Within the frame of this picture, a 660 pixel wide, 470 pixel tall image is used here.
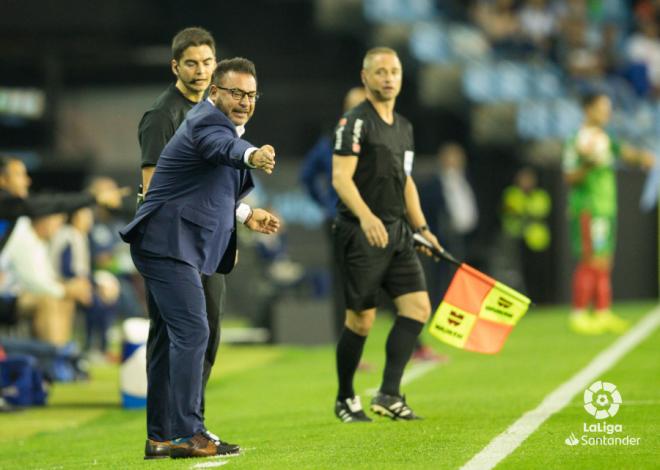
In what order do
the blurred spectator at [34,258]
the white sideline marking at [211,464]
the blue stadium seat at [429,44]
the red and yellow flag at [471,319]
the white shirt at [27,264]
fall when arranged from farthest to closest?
the blue stadium seat at [429,44]
the white shirt at [27,264]
the blurred spectator at [34,258]
the red and yellow flag at [471,319]
the white sideline marking at [211,464]

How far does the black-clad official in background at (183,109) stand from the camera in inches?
303

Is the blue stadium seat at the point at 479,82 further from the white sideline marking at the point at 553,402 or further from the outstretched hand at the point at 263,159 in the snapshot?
the outstretched hand at the point at 263,159

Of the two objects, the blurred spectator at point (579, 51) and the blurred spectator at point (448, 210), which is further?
the blurred spectator at point (579, 51)

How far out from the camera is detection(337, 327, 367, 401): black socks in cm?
876

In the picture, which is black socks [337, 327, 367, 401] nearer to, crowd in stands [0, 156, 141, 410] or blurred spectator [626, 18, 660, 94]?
crowd in stands [0, 156, 141, 410]

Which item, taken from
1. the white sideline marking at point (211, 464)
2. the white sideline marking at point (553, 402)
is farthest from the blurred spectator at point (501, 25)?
the white sideline marking at point (211, 464)

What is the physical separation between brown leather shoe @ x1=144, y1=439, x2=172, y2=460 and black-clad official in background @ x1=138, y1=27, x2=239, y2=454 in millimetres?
313

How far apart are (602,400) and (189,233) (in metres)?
3.05

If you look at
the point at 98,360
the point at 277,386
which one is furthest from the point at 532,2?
the point at 277,386

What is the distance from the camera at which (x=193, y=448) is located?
7262 millimetres

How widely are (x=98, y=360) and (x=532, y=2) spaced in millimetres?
13946

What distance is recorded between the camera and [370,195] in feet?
28.8

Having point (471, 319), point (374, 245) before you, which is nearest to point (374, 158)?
point (374, 245)

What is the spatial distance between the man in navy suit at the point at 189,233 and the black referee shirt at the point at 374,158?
1466 mm
